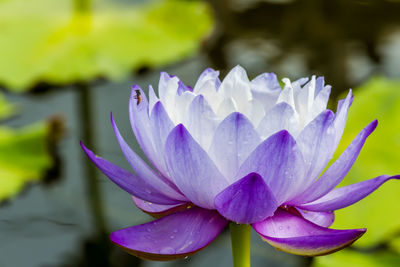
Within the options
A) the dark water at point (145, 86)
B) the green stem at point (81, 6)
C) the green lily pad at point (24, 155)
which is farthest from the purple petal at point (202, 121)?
the green stem at point (81, 6)

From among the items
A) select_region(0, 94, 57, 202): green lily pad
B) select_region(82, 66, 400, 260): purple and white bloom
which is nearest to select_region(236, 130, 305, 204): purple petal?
select_region(82, 66, 400, 260): purple and white bloom

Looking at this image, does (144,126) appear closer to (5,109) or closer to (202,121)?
(202,121)

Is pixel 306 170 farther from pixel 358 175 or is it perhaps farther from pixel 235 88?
pixel 358 175

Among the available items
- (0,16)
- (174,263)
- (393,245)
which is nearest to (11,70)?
(0,16)

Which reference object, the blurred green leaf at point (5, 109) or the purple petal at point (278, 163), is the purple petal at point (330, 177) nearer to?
the purple petal at point (278, 163)

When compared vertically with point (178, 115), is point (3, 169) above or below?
below

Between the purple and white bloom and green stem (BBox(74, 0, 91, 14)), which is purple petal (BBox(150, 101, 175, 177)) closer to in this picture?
the purple and white bloom
